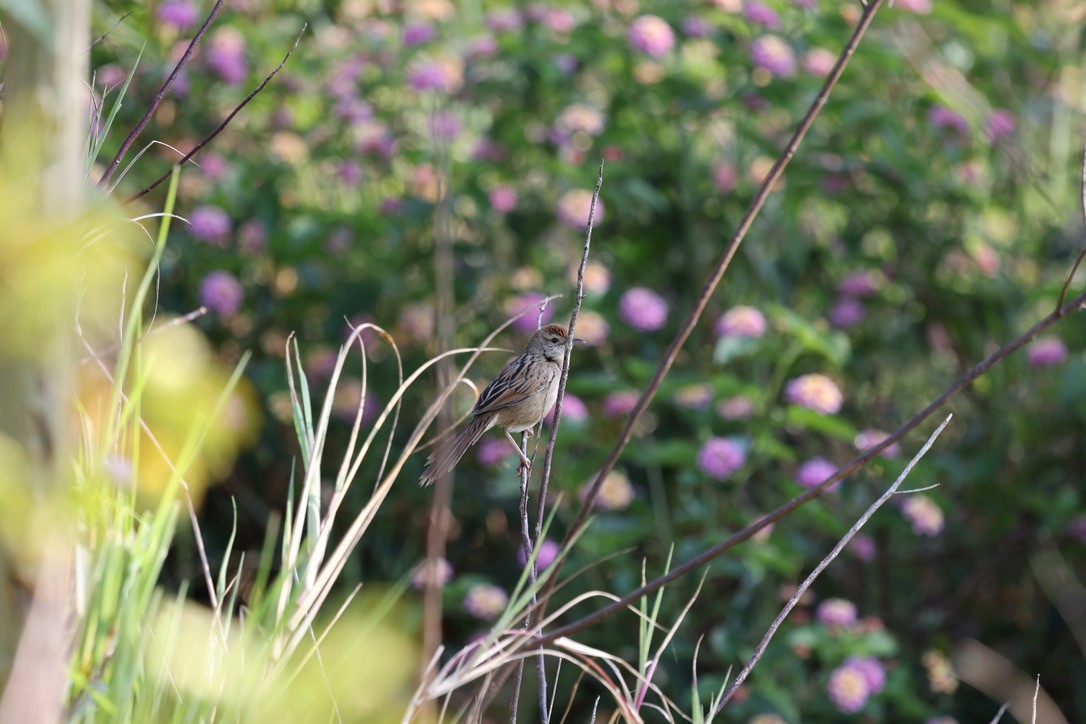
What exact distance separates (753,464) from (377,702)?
1.99 m

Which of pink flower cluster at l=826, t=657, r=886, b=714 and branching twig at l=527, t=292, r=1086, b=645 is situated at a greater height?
branching twig at l=527, t=292, r=1086, b=645

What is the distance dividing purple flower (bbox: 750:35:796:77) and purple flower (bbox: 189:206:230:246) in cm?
173

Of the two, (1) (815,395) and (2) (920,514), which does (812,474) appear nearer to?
(1) (815,395)

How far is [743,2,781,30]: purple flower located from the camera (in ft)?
12.6

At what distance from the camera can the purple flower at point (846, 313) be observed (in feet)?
13.3

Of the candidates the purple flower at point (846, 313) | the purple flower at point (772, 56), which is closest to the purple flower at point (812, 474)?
the purple flower at point (846, 313)

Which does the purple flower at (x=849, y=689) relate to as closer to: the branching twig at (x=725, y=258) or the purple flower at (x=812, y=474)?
the purple flower at (x=812, y=474)

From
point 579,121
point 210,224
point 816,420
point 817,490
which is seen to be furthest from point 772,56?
point 817,490

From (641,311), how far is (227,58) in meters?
1.58

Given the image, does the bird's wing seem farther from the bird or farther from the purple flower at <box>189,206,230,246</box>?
the purple flower at <box>189,206,230,246</box>

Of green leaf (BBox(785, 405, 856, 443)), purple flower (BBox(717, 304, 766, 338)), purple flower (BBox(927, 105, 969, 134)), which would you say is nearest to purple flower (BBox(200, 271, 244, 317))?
purple flower (BBox(717, 304, 766, 338))

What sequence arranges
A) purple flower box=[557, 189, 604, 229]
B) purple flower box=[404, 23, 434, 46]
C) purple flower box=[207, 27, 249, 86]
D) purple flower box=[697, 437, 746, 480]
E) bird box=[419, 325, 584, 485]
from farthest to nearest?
1. purple flower box=[404, 23, 434, 46]
2. purple flower box=[207, 27, 249, 86]
3. purple flower box=[557, 189, 604, 229]
4. purple flower box=[697, 437, 746, 480]
5. bird box=[419, 325, 584, 485]

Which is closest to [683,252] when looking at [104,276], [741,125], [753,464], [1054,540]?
[741,125]

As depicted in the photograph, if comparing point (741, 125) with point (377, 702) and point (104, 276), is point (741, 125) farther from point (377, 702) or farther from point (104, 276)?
point (104, 276)
